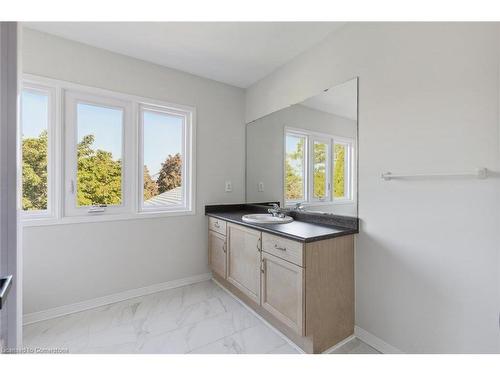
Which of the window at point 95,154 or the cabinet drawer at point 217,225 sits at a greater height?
the window at point 95,154

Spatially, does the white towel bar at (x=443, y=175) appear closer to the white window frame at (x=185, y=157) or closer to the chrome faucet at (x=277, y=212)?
the chrome faucet at (x=277, y=212)

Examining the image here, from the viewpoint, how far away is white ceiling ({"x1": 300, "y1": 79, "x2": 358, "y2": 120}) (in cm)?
178

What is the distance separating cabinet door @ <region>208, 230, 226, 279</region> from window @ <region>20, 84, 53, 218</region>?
147 cm

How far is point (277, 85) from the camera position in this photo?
252 cm

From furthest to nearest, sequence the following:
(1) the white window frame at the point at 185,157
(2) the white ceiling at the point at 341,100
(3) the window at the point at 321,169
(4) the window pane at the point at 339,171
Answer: (1) the white window frame at the point at 185,157, (3) the window at the point at 321,169, (4) the window pane at the point at 339,171, (2) the white ceiling at the point at 341,100

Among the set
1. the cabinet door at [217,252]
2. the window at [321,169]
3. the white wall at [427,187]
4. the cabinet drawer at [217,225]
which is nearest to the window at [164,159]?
the cabinet drawer at [217,225]

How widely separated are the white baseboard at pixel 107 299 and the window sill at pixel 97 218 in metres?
0.71

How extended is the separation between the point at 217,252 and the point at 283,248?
1.09 meters

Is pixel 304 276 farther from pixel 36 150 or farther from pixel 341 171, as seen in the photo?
pixel 36 150

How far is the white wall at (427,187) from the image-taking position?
1202 millimetres

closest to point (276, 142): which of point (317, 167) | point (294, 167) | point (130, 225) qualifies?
point (294, 167)
